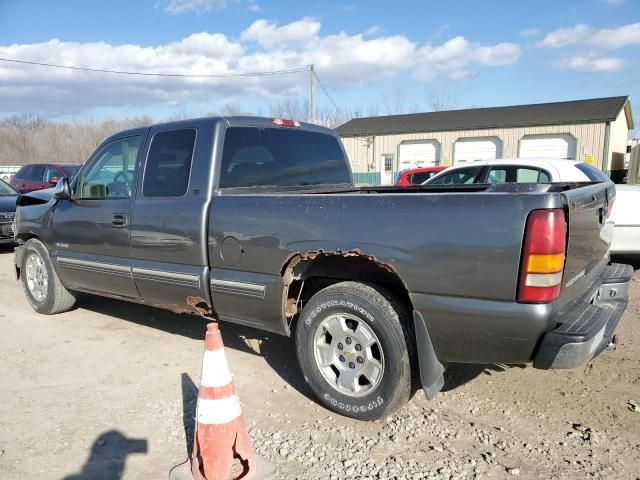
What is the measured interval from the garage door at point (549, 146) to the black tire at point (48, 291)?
28815mm

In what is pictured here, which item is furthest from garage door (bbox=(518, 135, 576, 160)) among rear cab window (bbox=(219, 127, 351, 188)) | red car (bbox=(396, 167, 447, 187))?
rear cab window (bbox=(219, 127, 351, 188))

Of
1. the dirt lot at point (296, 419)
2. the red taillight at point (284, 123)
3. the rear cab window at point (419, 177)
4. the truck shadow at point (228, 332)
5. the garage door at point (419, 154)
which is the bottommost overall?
the dirt lot at point (296, 419)

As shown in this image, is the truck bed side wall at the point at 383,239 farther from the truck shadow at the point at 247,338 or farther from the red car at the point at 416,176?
the red car at the point at 416,176

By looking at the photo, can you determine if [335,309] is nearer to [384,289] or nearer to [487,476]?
[384,289]

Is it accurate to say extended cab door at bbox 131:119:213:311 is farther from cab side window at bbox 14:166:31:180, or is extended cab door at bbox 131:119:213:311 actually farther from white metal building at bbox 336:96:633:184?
white metal building at bbox 336:96:633:184

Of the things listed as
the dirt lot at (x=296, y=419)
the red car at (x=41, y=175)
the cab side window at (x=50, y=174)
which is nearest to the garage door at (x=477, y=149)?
the red car at (x=41, y=175)

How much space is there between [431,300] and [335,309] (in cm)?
67

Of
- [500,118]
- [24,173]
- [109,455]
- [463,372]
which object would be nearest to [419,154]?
[500,118]

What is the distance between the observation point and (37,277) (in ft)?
18.8

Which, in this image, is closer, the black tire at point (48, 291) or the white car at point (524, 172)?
the black tire at point (48, 291)

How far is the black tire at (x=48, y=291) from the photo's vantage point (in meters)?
5.50

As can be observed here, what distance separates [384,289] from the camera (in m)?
3.26

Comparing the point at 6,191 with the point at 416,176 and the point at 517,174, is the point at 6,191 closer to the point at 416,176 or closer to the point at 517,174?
the point at 416,176

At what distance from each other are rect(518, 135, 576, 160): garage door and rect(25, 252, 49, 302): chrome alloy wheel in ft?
94.8
